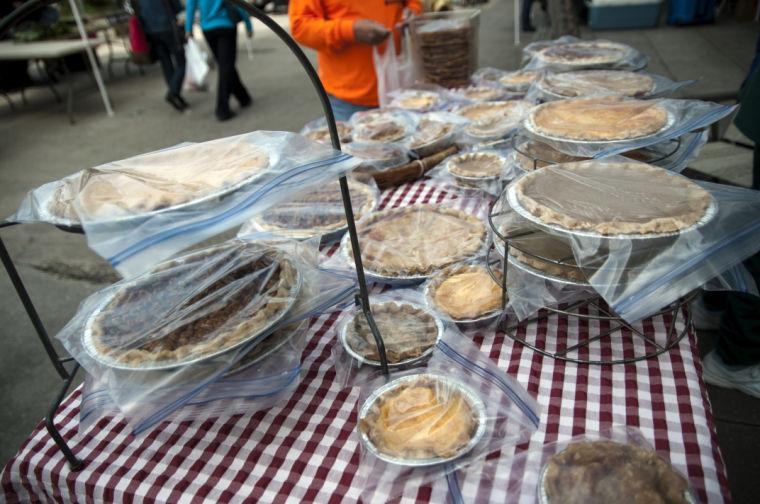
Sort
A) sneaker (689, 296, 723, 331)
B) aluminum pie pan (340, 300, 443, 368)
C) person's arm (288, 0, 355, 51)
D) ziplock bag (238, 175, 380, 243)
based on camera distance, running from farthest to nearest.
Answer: person's arm (288, 0, 355, 51) < sneaker (689, 296, 723, 331) < ziplock bag (238, 175, 380, 243) < aluminum pie pan (340, 300, 443, 368)

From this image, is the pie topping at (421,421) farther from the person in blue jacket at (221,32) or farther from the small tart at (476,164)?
the person in blue jacket at (221,32)

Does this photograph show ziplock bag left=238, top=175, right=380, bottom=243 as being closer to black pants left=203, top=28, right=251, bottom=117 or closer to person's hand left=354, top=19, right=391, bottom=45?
person's hand left=354, top=19, right=391, bottom=45

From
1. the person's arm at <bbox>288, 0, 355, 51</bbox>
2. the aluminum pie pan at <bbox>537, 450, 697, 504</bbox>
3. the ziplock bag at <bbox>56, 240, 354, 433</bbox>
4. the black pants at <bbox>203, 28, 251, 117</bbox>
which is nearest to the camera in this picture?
the aluminum pie pan at <bbox>537, 450, 697, 504</bbox>

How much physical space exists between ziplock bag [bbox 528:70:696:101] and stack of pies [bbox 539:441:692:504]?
1.50 m

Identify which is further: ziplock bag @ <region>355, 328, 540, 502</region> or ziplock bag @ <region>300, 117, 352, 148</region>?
ziplock bag @ <region>300, 117, 352, 148</region>

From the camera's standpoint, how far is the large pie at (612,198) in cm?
100

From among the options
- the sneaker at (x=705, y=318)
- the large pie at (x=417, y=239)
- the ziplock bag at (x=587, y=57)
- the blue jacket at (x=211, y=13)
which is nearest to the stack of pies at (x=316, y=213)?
the large pie at (x=417, y=239)

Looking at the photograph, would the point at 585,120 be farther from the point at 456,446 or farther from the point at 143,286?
the point at 143,286

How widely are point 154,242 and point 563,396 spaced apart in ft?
2.80

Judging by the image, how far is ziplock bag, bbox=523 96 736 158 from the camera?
1.32 m

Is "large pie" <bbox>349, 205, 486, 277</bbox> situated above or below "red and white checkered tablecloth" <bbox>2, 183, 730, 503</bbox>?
above

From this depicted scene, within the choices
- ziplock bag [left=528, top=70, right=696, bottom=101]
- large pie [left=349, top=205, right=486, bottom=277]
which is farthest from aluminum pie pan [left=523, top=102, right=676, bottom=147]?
ziplock bag [left=528, top=70, right=696, bottom=101]

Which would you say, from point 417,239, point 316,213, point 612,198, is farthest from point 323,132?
point 612,198

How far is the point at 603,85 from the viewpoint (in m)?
2.05
